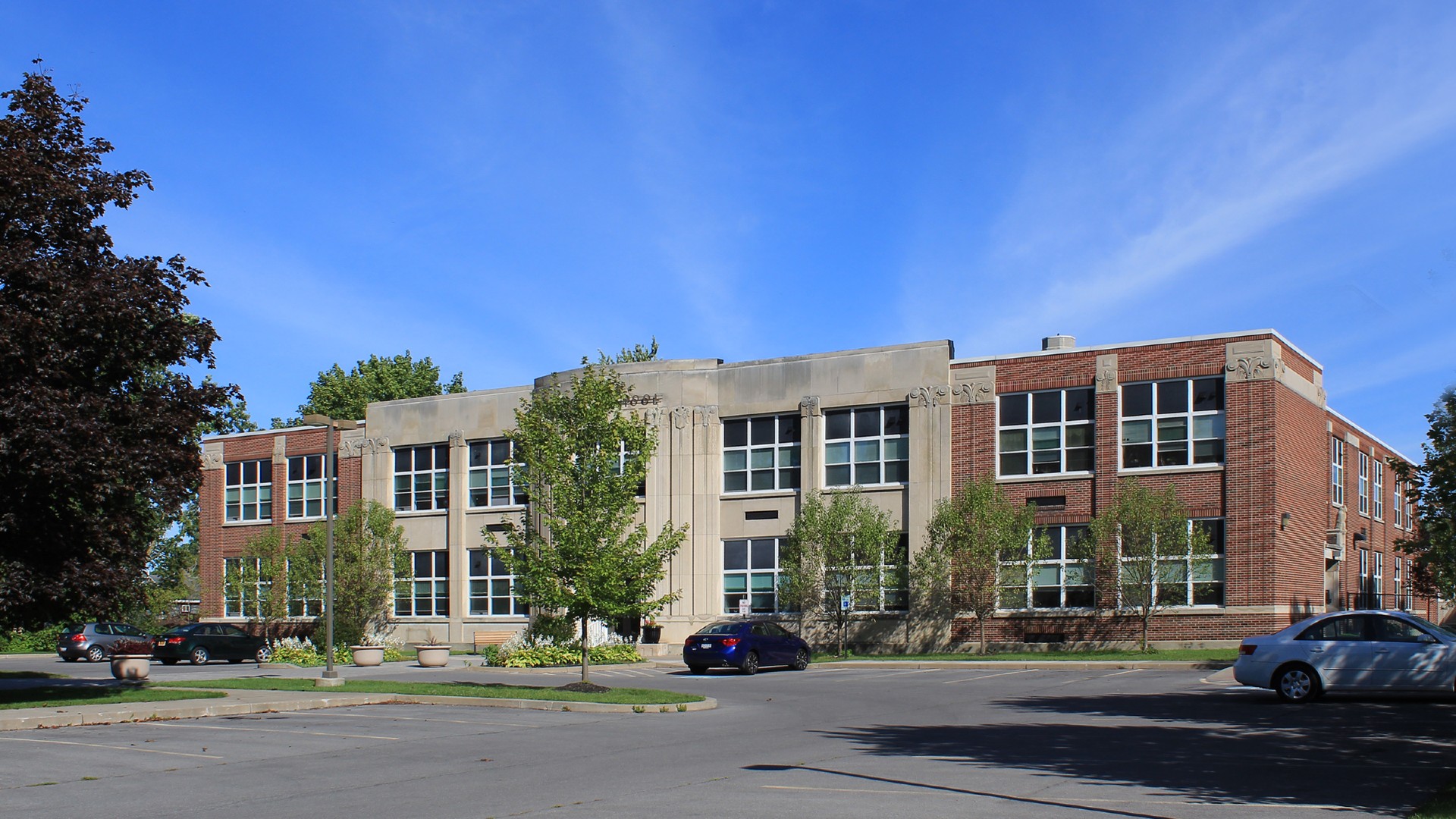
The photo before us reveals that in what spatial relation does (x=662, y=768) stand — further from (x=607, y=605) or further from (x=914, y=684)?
(x=914, y=684)

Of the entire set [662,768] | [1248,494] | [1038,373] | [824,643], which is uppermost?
[1038,373]

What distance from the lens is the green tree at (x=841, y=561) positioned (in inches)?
1613

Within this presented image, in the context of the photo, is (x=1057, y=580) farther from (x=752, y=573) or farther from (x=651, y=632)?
(x=651, y=632)

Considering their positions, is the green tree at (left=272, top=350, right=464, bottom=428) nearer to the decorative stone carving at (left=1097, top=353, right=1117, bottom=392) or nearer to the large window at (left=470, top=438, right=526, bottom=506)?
the large window at (left=470, top=438, right=526, bottom=506)

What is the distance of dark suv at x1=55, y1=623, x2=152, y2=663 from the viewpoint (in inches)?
1863

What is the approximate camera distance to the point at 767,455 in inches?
1780

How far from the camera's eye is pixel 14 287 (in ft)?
74.9

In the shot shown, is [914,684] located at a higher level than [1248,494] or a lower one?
lower

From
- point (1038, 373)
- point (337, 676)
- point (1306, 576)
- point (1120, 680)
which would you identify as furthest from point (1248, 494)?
point (337, 676)

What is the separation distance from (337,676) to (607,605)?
7.04m

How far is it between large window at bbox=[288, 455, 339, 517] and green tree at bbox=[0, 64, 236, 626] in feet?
101

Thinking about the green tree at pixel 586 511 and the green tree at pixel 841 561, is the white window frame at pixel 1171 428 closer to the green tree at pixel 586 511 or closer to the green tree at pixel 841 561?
the green tree at pixel 841 561

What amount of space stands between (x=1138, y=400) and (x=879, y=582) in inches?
381

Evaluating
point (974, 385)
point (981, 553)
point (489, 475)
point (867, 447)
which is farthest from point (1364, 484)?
point (489, 475)
